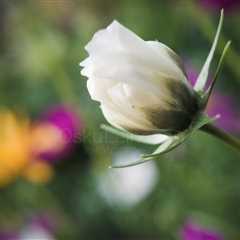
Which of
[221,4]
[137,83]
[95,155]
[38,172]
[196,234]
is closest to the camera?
[137,83]

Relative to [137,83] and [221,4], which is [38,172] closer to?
[221,4]

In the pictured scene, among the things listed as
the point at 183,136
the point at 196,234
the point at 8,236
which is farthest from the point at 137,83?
the point at 8,236

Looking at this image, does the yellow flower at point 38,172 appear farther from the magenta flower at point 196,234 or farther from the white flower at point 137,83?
the white flower at point 137,83

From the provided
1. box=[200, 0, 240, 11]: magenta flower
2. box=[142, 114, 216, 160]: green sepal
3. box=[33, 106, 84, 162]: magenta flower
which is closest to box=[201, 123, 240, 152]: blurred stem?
box=[142, 114, 216, 160]: green sepal

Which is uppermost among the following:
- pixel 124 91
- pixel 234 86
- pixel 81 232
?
pixel 124 91

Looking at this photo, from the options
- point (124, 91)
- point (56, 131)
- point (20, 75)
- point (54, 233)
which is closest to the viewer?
point (124, 91)

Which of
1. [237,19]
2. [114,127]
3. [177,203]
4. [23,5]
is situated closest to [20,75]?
[23,5]

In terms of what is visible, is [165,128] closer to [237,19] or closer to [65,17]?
[237,19]
